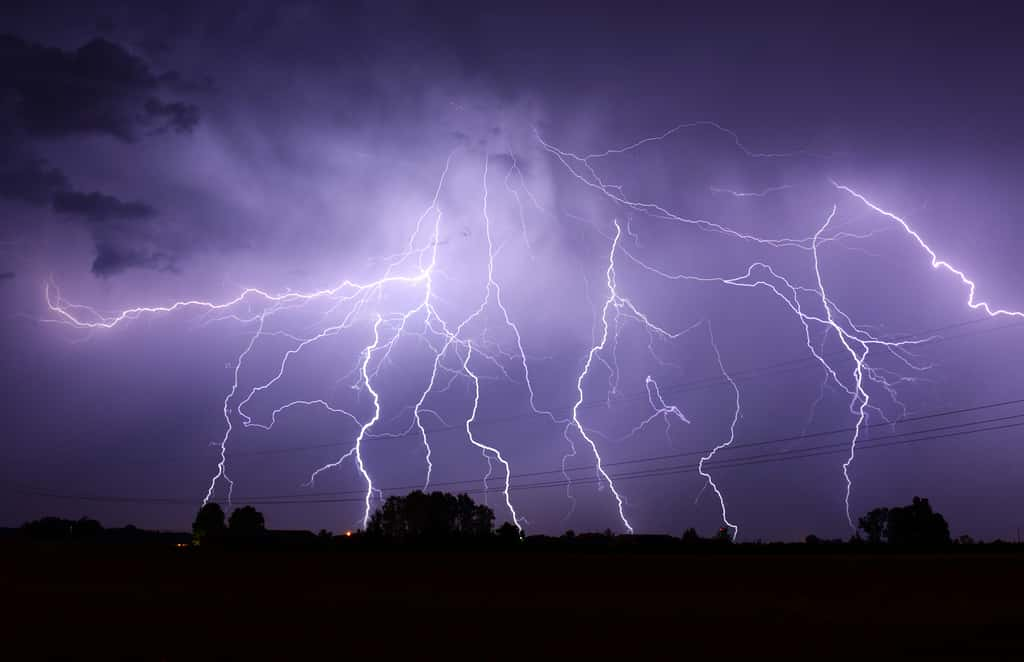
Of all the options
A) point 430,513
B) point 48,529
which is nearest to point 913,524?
point 430,513

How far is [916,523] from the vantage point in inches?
2682

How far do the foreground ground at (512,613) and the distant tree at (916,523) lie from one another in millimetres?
50068

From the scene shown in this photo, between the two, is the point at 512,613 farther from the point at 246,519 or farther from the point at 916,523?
the point at 246,519

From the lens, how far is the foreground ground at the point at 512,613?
881cm

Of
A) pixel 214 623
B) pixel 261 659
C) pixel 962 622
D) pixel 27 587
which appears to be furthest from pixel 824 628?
pixel 27 587

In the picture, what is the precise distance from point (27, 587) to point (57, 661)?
10.0 meters

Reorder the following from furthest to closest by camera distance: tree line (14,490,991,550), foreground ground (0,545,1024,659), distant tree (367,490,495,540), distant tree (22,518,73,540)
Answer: distant tree (367,490,495,540) → distant tree (22,518,73,540) → tree line (14,490,991,550) → foreground ground (0,545,1024,659)

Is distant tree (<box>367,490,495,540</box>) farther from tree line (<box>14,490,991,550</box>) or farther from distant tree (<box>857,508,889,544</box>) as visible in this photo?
distant tree (<box>857,508,889,544</box>)

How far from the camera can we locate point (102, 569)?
71.1 ft

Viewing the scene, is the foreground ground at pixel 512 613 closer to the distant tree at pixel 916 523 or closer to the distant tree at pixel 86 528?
the distant tree at pixel 916 523

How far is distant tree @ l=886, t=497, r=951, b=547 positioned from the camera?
6656 cm

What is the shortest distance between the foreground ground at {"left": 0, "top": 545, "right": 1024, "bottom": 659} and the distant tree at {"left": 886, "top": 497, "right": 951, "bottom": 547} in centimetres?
5007

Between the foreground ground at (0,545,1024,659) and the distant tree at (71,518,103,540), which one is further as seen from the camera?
the distant tree at (71,518,103,540)

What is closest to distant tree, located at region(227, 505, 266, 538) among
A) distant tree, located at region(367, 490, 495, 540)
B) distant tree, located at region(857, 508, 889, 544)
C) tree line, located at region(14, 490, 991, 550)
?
tree line, located at region(14, 490, 991, 550)
